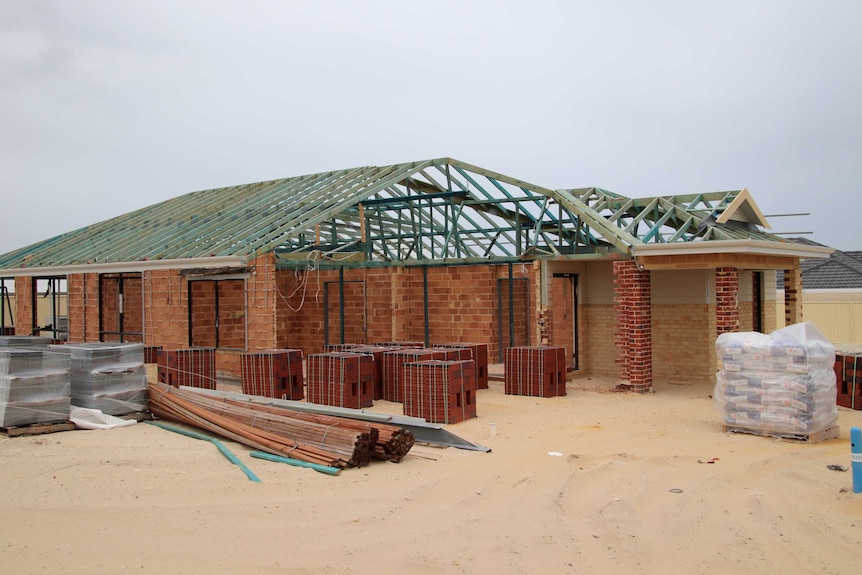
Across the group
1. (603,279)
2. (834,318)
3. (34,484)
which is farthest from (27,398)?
(834,318)

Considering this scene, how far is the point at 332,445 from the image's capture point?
7.87 metres

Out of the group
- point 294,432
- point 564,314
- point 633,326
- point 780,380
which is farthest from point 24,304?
point 780,380

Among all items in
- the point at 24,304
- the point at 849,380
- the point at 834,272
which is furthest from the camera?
the point at 834,272

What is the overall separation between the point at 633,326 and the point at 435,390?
485 centimetres

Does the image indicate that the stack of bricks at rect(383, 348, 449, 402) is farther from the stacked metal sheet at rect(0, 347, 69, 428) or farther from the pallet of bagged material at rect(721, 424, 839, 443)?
the stacked metal sheet at rect(0, 347, 69, 428)

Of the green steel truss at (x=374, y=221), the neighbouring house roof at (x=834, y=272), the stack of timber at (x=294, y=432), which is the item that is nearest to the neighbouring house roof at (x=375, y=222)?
the green steel truss at (x=374, y=221)

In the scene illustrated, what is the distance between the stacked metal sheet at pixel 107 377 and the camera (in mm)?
9727

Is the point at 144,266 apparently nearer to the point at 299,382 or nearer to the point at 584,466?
the point at 299,382

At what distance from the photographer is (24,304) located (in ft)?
71.1

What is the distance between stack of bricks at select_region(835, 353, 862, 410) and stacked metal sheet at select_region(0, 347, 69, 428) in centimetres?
1126

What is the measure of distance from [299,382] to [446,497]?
6.45 meters

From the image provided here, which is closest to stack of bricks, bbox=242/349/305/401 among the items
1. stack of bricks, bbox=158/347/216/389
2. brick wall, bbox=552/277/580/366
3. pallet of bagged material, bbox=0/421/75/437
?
stack of bricks, bbox=158/347/216/389

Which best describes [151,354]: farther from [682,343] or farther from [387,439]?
[682,343]

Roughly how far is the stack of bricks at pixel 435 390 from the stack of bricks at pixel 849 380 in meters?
6.05
